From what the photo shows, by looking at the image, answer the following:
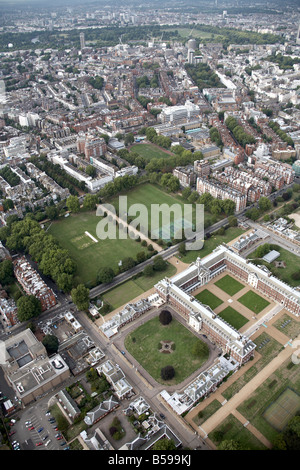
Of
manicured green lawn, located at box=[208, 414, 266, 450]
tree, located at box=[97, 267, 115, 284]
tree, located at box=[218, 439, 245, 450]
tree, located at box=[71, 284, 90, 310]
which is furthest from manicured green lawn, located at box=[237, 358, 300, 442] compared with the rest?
tree, located at box=[97, 267, 115, 284]

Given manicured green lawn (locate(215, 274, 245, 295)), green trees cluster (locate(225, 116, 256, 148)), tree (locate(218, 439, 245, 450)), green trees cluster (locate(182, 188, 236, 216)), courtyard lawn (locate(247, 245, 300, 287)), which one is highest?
green trees cluster (locate(225, 116, 256, 148))

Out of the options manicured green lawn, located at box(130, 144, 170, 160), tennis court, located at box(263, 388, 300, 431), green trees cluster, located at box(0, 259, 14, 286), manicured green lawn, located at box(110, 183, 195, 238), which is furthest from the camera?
manicured green lawn, located at box(130, 144, 170, 160)

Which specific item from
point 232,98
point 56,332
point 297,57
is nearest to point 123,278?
point 56,332

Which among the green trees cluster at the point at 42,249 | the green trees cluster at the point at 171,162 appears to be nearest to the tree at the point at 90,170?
the green trees cluster at the point at 171,162

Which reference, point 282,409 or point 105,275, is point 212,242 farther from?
point 282,409

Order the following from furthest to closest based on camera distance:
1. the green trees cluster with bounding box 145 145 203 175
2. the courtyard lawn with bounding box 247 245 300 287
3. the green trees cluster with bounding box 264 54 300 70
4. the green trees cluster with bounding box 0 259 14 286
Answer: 1. the green trees cluster with bounding box 264 54 300 70
2. the green trees cluster with bounding box 145 145 203 175
3. the green trees cluster with bounding box 0 259 14 286
4. the courtyard lawn with bounding box 247 245 300 287

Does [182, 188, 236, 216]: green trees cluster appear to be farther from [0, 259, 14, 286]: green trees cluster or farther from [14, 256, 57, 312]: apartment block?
[0, 259, 14, 286]: green trees cluster
